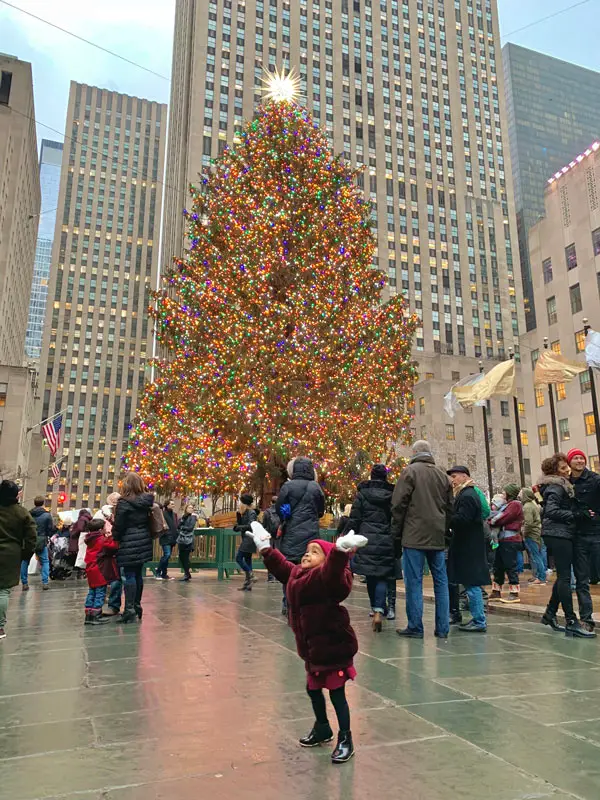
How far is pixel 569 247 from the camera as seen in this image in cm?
4125

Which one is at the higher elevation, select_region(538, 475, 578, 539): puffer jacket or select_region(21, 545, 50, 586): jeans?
select_region(538, 475, 578, 539): puffer jacket

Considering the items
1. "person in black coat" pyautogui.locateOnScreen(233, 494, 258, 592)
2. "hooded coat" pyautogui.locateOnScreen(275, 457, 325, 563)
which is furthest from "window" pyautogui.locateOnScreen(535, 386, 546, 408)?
"hooded coat" pyautogui.locateOnScreen(275, 457, 325, 563)

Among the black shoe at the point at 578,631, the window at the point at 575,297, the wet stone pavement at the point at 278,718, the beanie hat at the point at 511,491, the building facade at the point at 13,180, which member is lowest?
the wet stone pavement at the point at 278,718

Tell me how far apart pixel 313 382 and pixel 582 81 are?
A: 209441mm

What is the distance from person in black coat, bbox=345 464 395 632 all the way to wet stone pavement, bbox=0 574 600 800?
598mm

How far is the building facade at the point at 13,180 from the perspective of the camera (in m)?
62.9

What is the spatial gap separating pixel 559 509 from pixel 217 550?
422 inches

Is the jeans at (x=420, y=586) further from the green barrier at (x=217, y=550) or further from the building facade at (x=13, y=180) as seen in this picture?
the building facade at (x=13, y=180)

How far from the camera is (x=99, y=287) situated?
13888cm

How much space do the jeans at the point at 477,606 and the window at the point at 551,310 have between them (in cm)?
3931

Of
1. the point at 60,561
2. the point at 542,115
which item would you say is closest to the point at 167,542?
the point at 60,561

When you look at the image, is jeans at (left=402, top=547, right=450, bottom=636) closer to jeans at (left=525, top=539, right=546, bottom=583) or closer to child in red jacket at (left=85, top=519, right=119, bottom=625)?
child in red jacket at (left=85, top=519, right=119, bottom=625)

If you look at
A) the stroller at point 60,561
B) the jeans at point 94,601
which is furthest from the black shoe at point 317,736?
the stroller at point 60,561

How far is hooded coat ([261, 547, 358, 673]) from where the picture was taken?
3.17 meters
